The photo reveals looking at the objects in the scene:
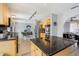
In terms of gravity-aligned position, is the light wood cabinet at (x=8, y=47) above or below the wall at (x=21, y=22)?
below

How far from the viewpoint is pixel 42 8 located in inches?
59.8

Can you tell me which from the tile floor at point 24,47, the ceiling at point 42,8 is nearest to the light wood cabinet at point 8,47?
the tile floor at point 24,47

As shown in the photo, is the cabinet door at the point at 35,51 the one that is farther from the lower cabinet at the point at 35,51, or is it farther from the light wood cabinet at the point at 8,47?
the light wood cabinet at the point at 8,47

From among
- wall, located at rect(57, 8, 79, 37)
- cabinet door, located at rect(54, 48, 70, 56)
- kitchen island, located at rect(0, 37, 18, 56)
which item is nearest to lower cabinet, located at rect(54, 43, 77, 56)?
cabinet door, located at rect(54, 48, 70, 56)

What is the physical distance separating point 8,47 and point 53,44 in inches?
29.9

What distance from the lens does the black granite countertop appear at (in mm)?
1407

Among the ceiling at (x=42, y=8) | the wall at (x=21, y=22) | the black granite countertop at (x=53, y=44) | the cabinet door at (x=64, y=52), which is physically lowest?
the cabinet door at (x=64, y=52)

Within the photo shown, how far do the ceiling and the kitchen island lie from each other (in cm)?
58

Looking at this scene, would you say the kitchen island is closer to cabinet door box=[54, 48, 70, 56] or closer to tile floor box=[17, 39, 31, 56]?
tile floor box=[17, 39, 31, 56]

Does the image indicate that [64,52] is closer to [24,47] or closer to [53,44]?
[53,44]

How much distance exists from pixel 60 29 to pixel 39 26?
1.01 feet

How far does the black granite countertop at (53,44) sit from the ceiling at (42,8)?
388mm

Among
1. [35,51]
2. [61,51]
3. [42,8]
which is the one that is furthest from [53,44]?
[42,8]

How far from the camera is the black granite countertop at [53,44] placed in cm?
141
